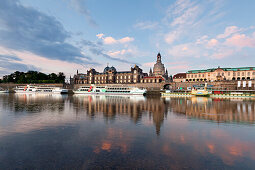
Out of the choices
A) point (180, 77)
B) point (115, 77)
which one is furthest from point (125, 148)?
point (115, 77)

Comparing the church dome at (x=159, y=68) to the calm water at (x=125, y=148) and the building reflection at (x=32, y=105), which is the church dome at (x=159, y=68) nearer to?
the building reflection at (x=32, y=105)

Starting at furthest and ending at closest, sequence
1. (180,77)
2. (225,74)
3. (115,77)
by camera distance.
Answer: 1. (115,77)
2. (180,77)
3. (225,74)

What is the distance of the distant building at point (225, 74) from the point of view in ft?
299

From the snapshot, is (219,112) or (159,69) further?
(159,69)

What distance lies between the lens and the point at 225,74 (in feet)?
318

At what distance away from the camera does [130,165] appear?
6.11 metres

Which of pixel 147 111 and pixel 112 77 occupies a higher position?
pixel 112 77

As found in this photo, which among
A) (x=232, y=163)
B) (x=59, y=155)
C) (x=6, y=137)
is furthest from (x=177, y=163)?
(x=6, y=137)

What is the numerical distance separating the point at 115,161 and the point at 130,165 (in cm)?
74

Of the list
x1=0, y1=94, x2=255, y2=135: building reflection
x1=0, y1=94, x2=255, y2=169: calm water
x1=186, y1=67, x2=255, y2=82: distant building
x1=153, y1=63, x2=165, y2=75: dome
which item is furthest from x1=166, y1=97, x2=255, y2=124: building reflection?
x1=153, y1=63, x2=165, y2=75: dome

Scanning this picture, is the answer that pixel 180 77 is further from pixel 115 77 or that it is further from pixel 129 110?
pixel 129 110

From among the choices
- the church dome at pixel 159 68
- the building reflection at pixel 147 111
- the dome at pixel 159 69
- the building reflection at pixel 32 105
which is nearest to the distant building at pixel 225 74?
the dome at pixel 159 69

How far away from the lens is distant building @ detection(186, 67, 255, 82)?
91.2 metres

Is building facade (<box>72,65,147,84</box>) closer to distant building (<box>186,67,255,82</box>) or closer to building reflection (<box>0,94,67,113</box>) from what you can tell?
distant building (<box>186,67,255,82</box>)
